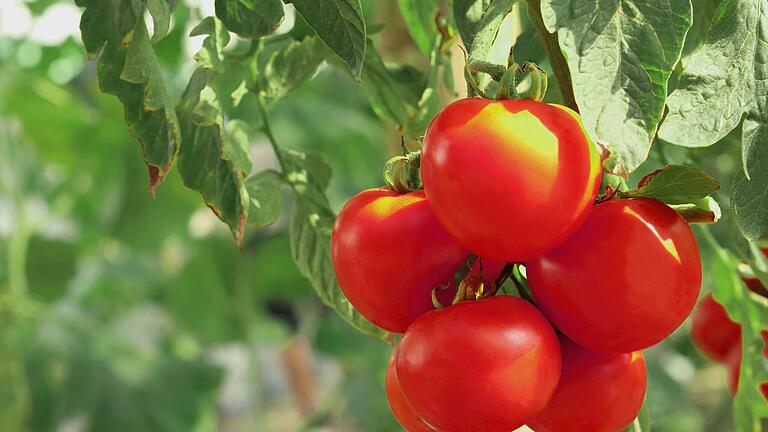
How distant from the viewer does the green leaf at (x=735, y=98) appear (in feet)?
1.22

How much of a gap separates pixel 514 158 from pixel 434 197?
36 mm

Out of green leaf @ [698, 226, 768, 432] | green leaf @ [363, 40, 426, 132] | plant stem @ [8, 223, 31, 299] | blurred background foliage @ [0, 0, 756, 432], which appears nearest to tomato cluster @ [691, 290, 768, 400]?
green leaf @ [698, 226, 768, 432]

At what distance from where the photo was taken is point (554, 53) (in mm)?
446

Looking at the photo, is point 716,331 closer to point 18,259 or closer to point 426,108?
point 426,108

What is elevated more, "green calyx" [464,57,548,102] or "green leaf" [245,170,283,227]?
"green calyx" [464,57,548,102]

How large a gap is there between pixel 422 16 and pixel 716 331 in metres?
0.40

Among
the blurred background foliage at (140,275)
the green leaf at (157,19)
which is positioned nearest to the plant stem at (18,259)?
the blurred background foliage at (140,275)

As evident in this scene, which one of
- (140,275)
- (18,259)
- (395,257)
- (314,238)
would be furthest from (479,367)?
(140,275)

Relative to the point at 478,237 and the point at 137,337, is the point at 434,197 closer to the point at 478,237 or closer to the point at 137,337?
the point at 478,237

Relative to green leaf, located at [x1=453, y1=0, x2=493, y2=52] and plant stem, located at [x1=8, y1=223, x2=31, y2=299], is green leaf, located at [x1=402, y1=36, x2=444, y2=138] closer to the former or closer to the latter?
green leaf, located at [x1=453, y1=0, x2=493, y2=52]

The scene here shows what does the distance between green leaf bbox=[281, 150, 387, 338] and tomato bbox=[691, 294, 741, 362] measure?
1.25 ft

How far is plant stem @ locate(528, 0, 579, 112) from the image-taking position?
0.44m

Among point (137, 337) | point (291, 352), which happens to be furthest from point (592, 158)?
point (137, 337)

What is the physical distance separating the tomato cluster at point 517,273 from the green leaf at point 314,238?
0.29 feet
